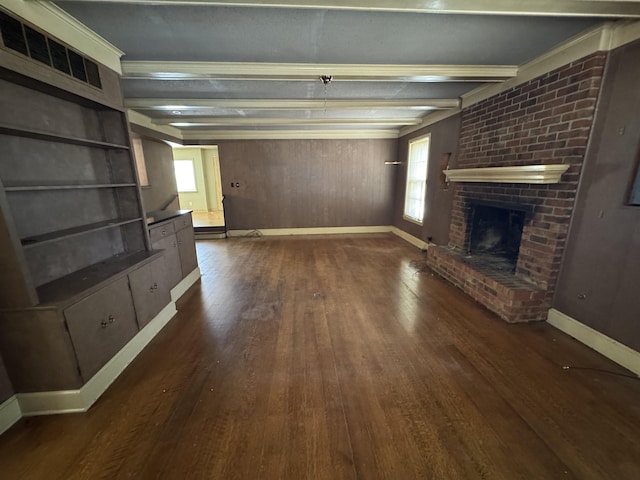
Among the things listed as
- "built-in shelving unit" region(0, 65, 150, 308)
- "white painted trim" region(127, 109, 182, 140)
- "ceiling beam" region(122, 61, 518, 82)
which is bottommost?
"built-in shelving unit" region(0, 65, 150, 308)

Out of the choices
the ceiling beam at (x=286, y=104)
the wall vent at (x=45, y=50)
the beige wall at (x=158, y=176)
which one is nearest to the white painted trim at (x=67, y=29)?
the wall vent at (x=45, y=50)

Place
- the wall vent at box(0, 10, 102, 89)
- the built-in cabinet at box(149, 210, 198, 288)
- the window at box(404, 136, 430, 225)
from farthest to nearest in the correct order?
the window at box(404, 136, 430, 225), the built-in cabinet at box(149, 210, 198, 288), the wall vent at box(0, 10, 102, 89)

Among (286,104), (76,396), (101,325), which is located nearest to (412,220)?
(286,104)

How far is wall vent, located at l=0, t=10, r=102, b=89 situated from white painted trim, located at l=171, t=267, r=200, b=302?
2.13m

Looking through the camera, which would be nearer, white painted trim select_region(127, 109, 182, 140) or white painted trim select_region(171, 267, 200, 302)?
white painted trim select_region(171, 267, 200, 302)

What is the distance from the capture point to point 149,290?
231 cm

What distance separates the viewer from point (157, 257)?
7.97 feet

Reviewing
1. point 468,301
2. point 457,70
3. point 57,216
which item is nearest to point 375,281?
point 468,301

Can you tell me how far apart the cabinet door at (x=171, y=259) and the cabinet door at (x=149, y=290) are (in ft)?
1.26

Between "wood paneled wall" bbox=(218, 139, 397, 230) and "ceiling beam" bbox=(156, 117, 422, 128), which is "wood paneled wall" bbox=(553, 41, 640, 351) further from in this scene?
"wood paneled wall" bbox=(218, 139, 397, 230)

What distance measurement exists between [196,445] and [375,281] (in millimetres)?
2644

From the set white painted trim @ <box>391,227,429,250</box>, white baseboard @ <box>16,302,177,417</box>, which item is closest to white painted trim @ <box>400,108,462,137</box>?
white painted trim @ <box>391,227,429,250</box>

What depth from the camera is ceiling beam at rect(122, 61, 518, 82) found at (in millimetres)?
2443

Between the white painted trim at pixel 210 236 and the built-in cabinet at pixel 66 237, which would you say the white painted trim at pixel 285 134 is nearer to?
the white painted trim at pixel 210 236
